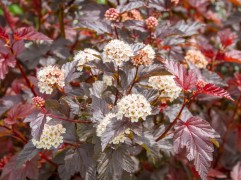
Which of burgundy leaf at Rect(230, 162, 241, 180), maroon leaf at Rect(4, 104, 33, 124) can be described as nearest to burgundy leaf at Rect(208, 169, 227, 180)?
burgundy leaf at Rect(230, 162, 241, 180)

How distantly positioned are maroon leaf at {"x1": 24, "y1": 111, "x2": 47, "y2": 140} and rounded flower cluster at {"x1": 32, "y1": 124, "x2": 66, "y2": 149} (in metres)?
0.11

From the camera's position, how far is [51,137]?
5.33ft

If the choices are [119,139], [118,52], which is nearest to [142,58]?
[118,52]

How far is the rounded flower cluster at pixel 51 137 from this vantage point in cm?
163

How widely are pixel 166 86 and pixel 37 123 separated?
22.5 inches

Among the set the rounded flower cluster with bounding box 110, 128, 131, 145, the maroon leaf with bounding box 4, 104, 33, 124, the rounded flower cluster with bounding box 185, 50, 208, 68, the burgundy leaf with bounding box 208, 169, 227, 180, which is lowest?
the burgundy leaf with bounding box 208, 169, 227, 180

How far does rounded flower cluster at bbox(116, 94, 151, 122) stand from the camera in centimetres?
147

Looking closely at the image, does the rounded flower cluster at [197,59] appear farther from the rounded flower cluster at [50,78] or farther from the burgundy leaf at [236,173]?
the rounded flower cluster at [50,78]

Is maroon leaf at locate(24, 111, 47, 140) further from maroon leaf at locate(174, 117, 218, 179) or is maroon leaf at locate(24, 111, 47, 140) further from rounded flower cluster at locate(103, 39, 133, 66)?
maroon leaf at locate(174, 117, 218, 179)

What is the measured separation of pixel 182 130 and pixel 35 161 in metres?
0.81

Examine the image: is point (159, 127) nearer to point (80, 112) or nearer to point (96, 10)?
point (80, 112)

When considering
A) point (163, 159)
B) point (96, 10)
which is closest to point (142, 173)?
point (163, 159)

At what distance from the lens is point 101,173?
165 centimetres

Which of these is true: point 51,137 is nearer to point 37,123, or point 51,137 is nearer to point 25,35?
point 37,123
